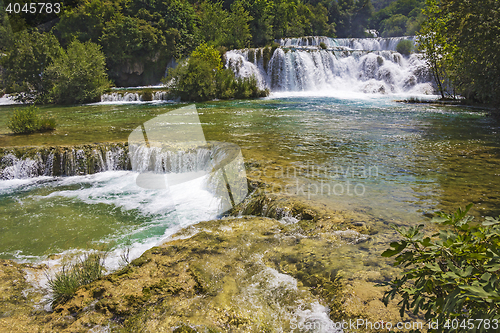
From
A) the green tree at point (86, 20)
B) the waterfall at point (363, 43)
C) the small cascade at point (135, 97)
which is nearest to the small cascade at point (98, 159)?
the small cascade at point (135, 97)

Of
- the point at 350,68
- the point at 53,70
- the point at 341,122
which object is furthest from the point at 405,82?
the point at 53,70

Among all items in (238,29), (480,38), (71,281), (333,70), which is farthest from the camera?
(238,29)

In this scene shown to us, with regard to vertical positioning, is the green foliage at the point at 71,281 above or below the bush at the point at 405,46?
below

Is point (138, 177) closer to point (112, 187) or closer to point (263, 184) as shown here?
point (112, 187)

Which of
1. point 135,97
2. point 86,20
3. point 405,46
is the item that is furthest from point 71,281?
point 86,20

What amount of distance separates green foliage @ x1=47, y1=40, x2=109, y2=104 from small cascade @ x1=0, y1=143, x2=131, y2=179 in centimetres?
1483

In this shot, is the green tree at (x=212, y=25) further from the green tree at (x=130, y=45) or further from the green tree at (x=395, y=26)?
the green tree at (x=395, y=26)

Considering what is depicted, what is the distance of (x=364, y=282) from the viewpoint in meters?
2.52

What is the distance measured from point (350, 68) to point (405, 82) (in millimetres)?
4456

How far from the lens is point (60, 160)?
777cm

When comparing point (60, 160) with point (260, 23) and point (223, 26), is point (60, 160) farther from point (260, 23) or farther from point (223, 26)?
point (260, 23)

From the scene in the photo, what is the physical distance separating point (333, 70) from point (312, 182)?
73.0 feet

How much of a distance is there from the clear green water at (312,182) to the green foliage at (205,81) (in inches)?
397

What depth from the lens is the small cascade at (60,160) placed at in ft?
25.1
